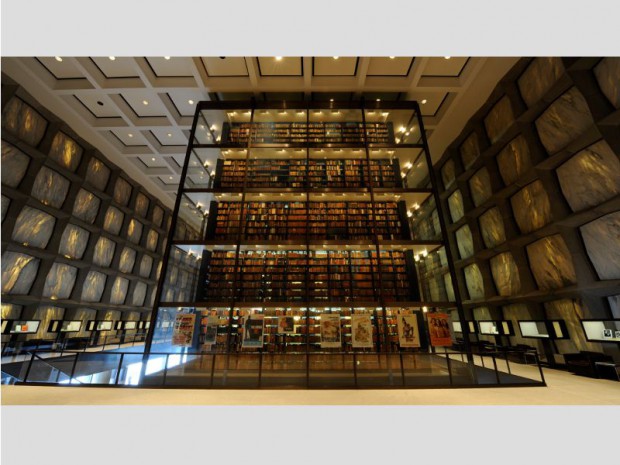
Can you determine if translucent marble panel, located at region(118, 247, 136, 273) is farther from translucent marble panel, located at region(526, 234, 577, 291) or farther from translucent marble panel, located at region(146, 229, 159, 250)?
translucent marble panel, located at region(526, 234, 577, 291)

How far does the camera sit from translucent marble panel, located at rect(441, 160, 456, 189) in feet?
38.5

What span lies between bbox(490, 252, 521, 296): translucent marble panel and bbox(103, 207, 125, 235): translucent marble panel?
16804 millimetres

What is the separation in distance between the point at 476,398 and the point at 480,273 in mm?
7432

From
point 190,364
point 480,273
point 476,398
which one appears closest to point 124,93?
point 190,364

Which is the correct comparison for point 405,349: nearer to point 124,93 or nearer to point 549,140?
point 549,140

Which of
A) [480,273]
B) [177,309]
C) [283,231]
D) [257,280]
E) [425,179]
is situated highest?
[425,179]

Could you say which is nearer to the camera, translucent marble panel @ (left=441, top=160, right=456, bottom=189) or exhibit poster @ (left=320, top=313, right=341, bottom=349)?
exhibit poster @ (left=320, top=313, right=341, bottom=349)

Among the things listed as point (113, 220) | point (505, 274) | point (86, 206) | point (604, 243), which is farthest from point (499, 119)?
point (113, 220)

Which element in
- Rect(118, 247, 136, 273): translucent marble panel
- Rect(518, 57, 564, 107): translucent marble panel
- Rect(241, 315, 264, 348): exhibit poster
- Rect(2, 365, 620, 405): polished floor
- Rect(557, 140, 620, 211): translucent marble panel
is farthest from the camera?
Rect(118, 247, 136, 273): translucent marble panel

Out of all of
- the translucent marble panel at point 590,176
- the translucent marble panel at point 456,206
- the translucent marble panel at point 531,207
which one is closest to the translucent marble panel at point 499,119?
the translucent marble panel at point 531,207

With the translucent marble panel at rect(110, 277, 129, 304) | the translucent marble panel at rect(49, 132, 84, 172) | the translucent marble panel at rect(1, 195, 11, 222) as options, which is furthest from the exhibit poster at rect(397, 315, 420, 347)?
the translucent marble panel at rect(110, 277, 129, 304)

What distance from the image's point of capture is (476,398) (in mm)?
3932

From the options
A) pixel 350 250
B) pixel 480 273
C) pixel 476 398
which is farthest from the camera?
pixel 480 273

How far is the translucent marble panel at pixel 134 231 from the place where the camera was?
46.3ft
